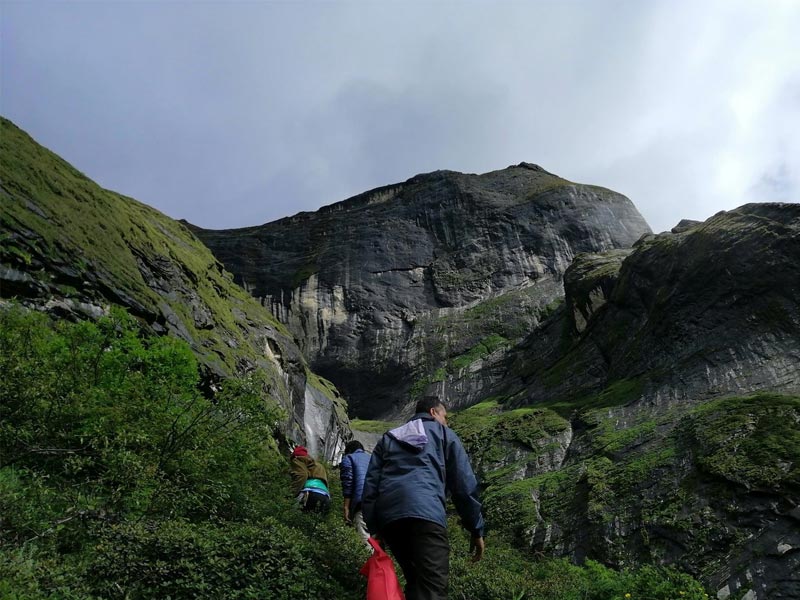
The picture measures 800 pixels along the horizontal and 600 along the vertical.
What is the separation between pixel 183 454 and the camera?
7.04 m

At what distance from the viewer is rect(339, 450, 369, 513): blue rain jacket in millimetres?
7293

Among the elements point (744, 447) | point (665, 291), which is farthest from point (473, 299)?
point (744, 447)

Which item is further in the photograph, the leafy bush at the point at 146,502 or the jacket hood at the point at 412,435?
the jacket hood at the point at 412,435

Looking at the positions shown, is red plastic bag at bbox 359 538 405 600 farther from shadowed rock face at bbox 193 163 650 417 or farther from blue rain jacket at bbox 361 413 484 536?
shadowed rock face at bbox 193 163 650 417

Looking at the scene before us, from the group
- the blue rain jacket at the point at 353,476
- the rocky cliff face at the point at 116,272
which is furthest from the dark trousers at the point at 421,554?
the rocky cliff face at the point at 116,272

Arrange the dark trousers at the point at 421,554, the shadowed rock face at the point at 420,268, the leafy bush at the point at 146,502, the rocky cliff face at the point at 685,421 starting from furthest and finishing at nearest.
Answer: the shadowed rock face at the point at 420,268 → the rocky cliff face at the point at 685,421 → the leafy bush at the point at 146,502 → the dark trousers at the point at 421,554

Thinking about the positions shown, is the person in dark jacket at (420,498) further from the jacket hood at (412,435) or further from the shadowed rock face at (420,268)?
the shadowed rock face at (420,268)

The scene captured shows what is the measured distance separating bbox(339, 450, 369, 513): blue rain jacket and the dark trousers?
2.65m

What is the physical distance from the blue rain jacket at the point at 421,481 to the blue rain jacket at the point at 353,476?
2.36 m

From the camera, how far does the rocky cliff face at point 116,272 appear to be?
1359cm

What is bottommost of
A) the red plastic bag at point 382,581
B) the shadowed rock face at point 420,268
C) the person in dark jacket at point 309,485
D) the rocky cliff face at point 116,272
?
the red plastic bag at point 382,581

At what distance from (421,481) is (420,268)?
57.0 m

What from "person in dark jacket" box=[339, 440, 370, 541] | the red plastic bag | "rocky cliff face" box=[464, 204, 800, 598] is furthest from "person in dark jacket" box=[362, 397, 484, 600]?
"rocky cliff face" box=[464, 204, 800, 598]

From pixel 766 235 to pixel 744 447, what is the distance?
1158cm
